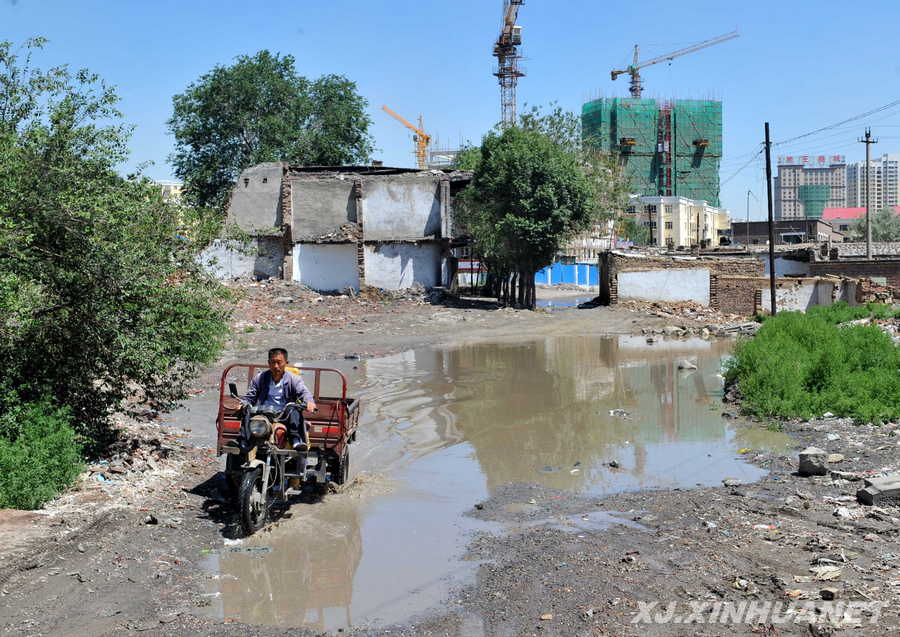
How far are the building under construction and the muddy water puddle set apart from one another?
93.7 m

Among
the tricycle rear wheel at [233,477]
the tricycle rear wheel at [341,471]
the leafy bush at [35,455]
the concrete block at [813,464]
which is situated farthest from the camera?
the concrete block at [813,464]

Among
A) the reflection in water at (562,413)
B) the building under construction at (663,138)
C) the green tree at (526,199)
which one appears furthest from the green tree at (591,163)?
the building under construction at (663,138)

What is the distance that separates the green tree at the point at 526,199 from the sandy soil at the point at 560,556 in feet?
81.4

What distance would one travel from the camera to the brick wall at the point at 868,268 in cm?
3934

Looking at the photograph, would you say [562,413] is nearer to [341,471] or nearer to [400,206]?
[341,471]

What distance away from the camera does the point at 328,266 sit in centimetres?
3850

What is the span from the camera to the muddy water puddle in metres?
6.11

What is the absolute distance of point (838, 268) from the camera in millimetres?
41156

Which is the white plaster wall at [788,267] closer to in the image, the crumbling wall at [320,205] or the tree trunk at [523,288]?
the tree trunk at [523,288]

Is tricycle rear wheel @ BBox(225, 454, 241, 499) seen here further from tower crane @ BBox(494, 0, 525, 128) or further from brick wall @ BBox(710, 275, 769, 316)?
tower crane @ BBox(494, 0, 525, 128)

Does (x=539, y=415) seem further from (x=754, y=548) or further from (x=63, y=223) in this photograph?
(x=63, y=223)

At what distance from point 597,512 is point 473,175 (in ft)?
104

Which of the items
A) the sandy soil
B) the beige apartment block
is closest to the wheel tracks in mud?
the sandy soil

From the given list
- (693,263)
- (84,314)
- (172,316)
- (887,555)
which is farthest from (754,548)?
(693,263)
